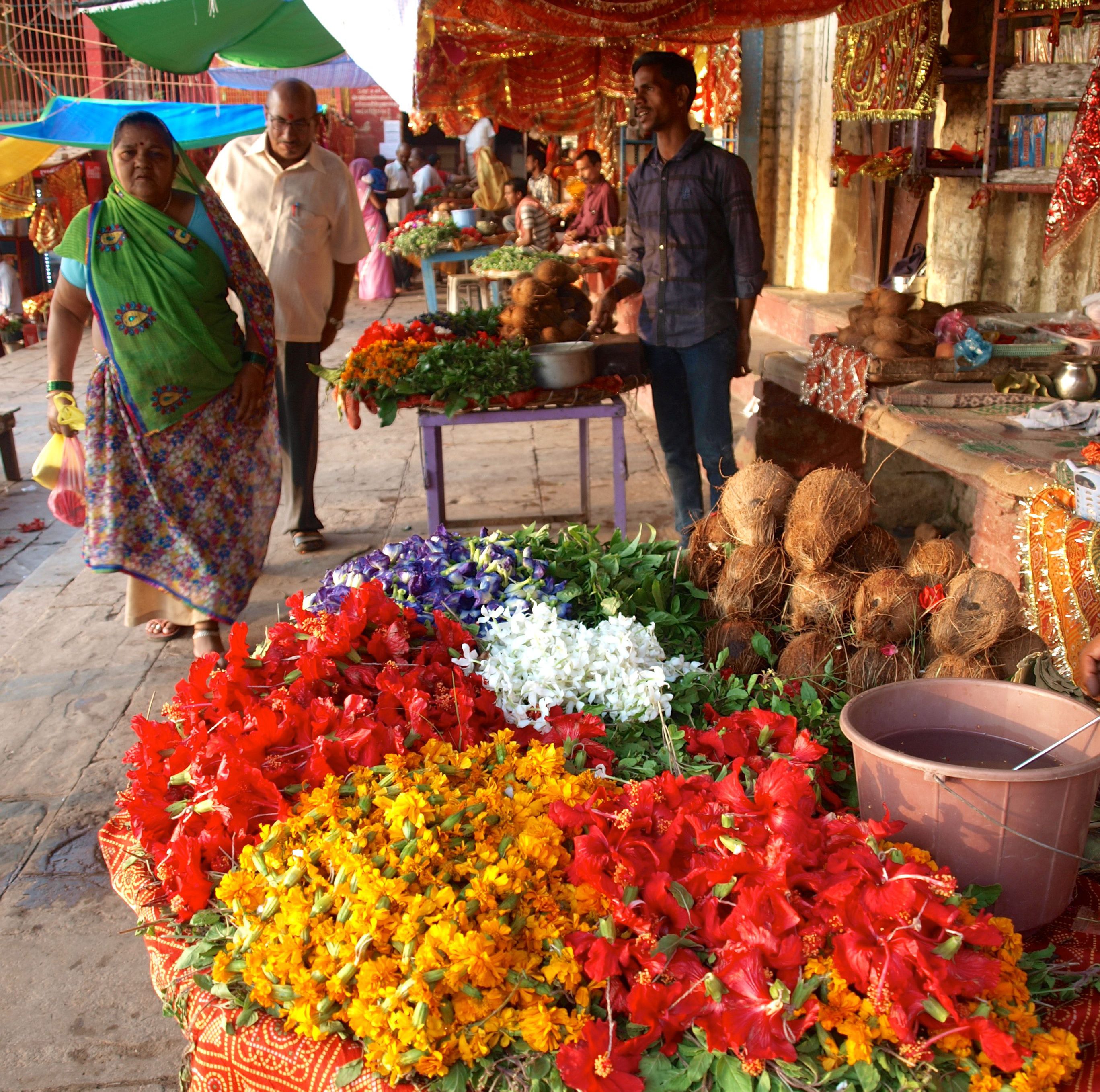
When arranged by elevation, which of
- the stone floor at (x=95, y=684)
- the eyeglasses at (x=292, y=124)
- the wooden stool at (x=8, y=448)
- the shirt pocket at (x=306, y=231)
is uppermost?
the eyeglasses at (x=292, y=124)

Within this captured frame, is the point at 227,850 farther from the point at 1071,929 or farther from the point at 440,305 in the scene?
the point at 440,305

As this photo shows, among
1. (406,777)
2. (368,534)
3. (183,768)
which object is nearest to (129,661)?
(368,534)

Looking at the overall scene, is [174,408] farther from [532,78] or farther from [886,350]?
[532,78]

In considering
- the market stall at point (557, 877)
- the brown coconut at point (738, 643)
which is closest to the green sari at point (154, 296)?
the market stall at point (557, 877)

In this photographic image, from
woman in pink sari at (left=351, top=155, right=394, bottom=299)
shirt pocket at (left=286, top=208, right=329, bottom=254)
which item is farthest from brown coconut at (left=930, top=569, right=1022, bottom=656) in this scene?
woman in pink sari at (left=351, top=155, right=394, bottom=299)

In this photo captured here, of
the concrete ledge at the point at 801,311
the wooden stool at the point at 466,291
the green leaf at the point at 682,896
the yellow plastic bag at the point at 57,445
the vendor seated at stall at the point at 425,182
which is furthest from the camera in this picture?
the vendor seated at stall at the point at 425,182

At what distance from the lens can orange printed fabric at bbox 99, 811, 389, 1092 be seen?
135 centimetres

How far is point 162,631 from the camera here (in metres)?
4.15

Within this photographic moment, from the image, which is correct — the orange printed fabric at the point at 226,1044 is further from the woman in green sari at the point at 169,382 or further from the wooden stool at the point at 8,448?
the wooden stool at the point at 8,448

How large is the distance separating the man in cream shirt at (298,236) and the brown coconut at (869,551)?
327 cm

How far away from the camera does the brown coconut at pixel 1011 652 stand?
77.9 inches

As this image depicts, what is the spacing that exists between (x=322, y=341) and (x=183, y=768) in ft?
11.6

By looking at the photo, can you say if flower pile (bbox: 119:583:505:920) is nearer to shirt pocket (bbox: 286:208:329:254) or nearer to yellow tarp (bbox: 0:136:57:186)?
shirt pocket (bbox: 286:208:329:254)

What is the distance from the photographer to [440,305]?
12.9 m
